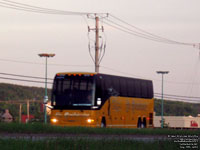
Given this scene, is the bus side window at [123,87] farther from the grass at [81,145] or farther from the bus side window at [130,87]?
the grass at [81,145]

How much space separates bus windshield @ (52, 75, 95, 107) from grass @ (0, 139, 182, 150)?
16.4m

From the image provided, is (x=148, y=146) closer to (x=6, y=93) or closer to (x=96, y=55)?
(x=96, y=55)

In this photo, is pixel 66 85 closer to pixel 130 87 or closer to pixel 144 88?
pixel 130 87

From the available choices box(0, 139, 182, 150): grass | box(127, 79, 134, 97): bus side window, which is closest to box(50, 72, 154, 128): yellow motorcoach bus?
box(127, 79, 134, 97): bus side window

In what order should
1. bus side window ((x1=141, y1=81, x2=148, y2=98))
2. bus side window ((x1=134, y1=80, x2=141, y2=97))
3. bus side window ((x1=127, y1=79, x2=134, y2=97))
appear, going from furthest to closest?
bus side window ((x1=141, y1=81, x2=148, y2=98)) < bus side window ((x1=134, y1=80, x2=141, y2=97)) < bus side window ((x1=127, y1=79, x2=134, y2=97))

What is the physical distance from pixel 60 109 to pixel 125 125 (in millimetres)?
6717

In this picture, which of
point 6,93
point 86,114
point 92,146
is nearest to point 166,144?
point 92,146

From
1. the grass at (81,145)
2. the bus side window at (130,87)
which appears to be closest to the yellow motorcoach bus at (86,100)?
the bus side window at (130,87)

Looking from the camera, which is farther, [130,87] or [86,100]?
[130,87]

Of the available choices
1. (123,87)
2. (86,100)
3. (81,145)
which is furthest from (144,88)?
(81,145)

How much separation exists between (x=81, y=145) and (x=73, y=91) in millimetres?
19350

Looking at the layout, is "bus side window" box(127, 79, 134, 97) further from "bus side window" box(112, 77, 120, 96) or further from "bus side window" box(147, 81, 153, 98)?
"bus side window" box(147, 81, 153, 98)

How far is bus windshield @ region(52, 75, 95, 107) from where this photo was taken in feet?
118

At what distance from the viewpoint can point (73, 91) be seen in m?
36.2
